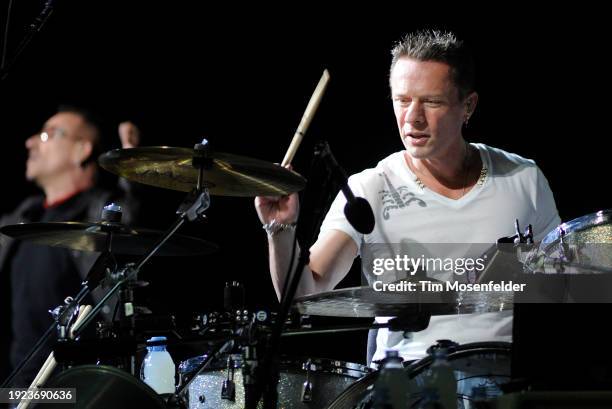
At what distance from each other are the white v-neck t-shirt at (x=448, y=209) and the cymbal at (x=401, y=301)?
58 centimetres

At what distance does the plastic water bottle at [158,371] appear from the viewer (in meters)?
3.40

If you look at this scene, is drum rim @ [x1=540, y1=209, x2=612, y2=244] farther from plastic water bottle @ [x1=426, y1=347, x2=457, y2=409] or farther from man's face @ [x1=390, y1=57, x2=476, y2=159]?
man's face @ [x1=390, y1=57, x2=476, y2=159]

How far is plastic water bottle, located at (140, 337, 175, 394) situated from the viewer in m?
3.40

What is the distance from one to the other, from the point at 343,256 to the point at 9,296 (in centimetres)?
185

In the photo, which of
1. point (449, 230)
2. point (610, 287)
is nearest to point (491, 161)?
point (449, 230)

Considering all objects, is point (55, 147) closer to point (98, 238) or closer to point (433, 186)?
point (98, 238)

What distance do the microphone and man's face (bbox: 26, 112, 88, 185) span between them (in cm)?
230

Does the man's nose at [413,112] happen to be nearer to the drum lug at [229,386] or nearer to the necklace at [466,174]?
the necklace at [466,174]

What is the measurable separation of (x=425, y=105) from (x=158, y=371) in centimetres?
179

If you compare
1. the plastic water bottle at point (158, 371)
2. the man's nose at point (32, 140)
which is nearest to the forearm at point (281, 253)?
the plastic water bottle at point (158, 371)

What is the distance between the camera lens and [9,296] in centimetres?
358

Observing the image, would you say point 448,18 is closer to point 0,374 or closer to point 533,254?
point 533,254

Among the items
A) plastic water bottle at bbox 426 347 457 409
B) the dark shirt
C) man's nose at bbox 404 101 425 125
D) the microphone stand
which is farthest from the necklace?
the dark shirt

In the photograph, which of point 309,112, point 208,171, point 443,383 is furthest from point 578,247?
point 208,171
